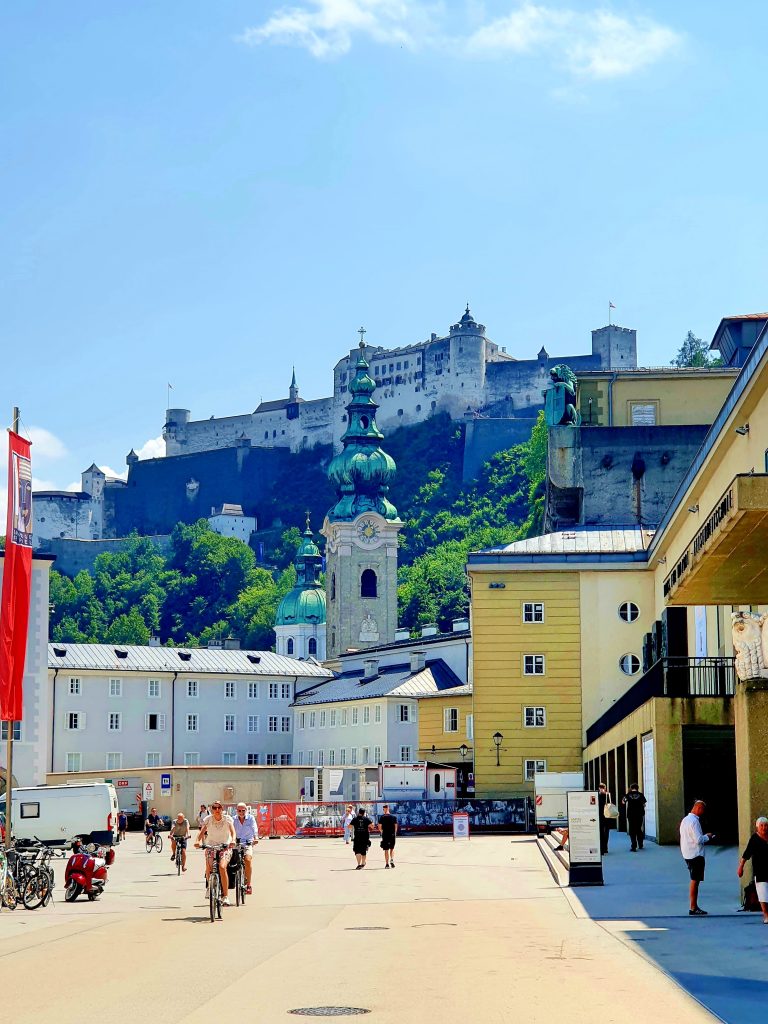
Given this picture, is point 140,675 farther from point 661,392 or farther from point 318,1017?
point 318,1017

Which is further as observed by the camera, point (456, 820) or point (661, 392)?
point (661, 392)

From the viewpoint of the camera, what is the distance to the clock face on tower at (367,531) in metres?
137

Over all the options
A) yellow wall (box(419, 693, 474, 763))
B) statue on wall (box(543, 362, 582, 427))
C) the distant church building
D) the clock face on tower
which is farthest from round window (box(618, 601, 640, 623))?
the distant church building

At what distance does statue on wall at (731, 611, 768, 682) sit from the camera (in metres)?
20.8

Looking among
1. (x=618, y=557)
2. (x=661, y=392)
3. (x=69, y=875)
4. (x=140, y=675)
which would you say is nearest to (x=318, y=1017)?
(x=69, y=875)

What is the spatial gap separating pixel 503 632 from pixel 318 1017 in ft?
134

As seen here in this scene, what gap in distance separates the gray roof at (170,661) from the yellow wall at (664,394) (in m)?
36.9

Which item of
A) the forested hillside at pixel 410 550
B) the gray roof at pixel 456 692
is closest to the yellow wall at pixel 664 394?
the gray roof at pixel 456 692

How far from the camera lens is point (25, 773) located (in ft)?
233

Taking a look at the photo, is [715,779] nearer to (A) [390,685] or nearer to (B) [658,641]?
(B) [658,641]

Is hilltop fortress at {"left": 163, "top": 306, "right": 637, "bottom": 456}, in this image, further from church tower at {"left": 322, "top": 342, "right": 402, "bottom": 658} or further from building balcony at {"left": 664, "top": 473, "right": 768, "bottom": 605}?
building balcony at {"left": 664, "top": 473, "right": 768, "bottom": 605}

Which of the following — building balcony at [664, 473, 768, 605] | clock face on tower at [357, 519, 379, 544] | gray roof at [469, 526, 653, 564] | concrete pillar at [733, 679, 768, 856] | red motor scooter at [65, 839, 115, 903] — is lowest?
red motor scooter at [65, 839, 115, 903]

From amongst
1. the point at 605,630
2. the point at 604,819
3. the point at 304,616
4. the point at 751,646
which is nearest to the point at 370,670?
the point at 605,630

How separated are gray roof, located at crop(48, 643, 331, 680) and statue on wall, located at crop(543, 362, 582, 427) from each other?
35736 mm
